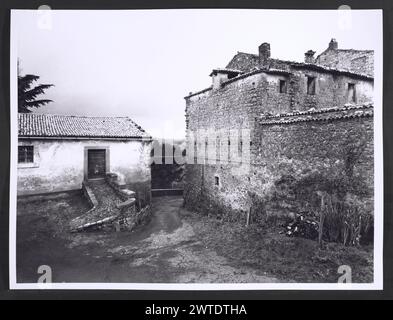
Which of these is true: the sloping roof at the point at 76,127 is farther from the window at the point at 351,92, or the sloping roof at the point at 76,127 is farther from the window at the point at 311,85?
the window at the point at 351,92

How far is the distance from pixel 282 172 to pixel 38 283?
424 cm

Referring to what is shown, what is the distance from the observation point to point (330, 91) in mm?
4973

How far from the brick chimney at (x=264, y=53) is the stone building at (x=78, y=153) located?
2368 mm

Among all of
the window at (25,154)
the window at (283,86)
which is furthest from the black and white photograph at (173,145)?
the window at (283,86)

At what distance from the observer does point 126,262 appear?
142 inches

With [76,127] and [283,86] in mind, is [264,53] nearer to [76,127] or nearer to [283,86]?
[283,86]

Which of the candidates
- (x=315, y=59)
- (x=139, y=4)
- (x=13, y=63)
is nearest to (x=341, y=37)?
Result: (x=315, y=59)

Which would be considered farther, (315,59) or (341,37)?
(315,59)

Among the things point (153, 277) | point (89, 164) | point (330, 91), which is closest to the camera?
point (153, 277)

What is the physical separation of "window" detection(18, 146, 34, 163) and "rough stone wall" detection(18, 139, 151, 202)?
0.26 ft

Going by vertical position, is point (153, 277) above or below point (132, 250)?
below

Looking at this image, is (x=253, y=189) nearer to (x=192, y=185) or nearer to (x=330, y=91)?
(x=192, y=185)

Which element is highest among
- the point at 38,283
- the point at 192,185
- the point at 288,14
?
the point at 288,14

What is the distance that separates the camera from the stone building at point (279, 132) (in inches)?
144
